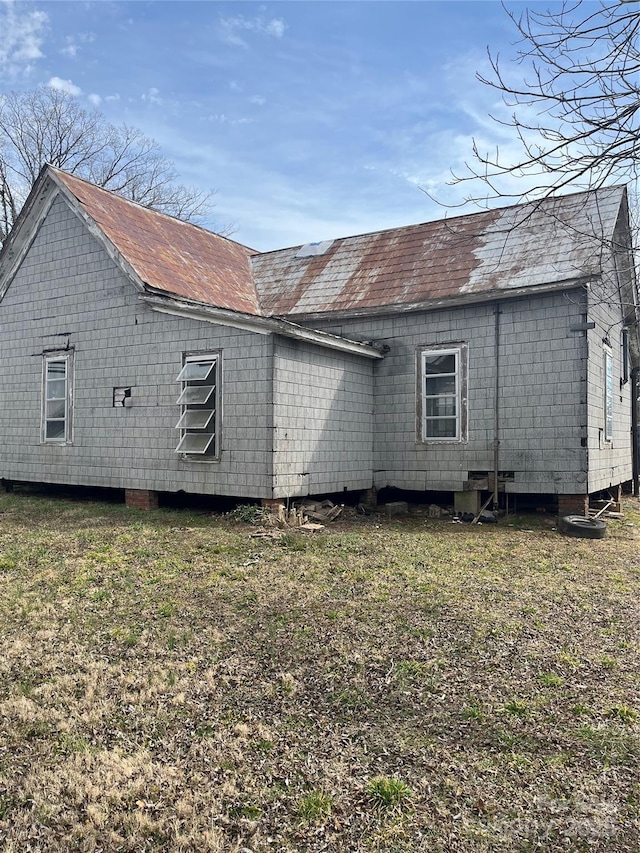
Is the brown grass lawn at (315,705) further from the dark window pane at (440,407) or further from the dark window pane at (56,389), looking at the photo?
the dark window pane at (56,389)

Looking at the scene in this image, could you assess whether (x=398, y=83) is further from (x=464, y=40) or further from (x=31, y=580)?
(x=31, y=580)

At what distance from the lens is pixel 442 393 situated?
11633 mm

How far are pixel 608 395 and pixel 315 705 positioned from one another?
10.3 meters

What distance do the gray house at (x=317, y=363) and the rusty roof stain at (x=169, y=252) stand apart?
8 centimetres

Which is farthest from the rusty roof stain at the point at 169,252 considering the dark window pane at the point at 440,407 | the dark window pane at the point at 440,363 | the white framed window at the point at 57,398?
the dark window pane at the point at 440,407

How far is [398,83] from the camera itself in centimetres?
498

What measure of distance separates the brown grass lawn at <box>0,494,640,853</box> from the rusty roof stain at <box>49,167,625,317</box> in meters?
5.71

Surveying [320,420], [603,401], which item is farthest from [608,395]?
[320,420]

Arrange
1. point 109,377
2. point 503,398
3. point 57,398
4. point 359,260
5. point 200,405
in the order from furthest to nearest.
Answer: point 359,260 < point 57,398 < point 109,377 < point 503,398 < point 200,405

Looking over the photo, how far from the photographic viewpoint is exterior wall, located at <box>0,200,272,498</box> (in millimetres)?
10016

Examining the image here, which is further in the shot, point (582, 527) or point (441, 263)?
point (441, 263)

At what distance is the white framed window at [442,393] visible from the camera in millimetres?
11398

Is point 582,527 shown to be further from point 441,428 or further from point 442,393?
point 442,393

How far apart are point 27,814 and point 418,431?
373 inches
